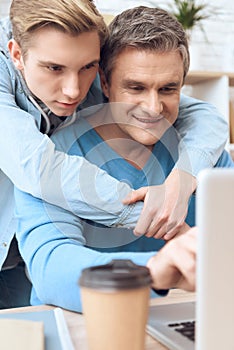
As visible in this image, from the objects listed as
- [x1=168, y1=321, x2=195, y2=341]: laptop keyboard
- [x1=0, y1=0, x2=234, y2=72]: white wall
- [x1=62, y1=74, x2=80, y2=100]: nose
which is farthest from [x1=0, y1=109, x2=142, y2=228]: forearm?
[x1=0, y1=0, x2=234, y2=72]: white wall

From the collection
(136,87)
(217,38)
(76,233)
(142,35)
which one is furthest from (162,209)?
(217,38)

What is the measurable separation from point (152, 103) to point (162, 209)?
275 mm

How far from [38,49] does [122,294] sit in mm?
784

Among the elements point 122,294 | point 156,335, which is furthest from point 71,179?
point 122,294

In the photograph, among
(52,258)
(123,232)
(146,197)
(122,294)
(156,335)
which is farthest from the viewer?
(123,232)

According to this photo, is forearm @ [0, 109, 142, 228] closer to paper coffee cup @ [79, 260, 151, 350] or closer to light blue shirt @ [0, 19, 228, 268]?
light blue shirt @ [0, 19, 228, 268]

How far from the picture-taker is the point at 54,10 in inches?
45.9

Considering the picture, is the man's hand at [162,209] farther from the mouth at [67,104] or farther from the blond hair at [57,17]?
the blond hair at [57,17]

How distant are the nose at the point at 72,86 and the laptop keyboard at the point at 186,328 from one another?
0.59 meters

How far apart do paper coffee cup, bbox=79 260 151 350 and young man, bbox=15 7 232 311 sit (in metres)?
0.54

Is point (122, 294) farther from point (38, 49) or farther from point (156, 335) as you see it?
point (38, 49)

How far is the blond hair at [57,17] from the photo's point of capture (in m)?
1.16

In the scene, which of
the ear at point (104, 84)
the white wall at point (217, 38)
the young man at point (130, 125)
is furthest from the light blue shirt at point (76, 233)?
the white wall at point (217, 38)

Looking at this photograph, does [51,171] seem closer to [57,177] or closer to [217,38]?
[57,177]
